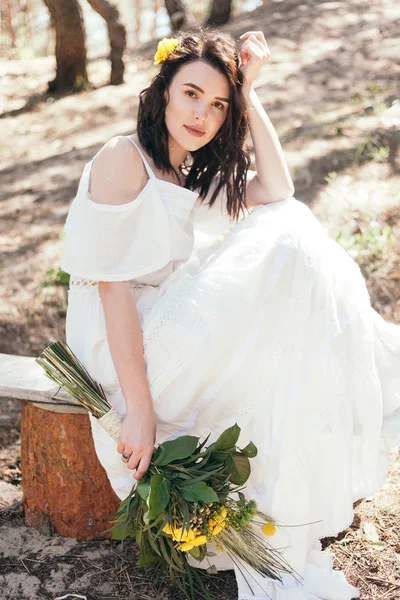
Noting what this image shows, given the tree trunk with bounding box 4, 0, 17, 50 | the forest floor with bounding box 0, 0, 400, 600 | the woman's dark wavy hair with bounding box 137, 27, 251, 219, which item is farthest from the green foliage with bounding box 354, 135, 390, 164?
the tree trunk with bounding box 4, 0, 17, 50

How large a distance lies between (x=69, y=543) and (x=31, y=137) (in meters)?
4.20

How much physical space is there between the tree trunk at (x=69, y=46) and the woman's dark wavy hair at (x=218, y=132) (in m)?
4.23

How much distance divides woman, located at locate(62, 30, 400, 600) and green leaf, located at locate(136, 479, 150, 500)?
0.09 feet

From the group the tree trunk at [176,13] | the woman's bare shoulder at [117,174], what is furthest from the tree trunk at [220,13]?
the woman's bare shoulder at [117,174]

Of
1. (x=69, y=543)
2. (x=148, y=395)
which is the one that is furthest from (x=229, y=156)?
(x=69, y=543)

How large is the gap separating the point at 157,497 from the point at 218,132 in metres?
1.24

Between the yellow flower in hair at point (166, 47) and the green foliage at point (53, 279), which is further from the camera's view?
the green foliage at point (53, 279)

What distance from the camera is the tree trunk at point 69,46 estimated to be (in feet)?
20.3

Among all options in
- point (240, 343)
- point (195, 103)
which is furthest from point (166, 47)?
point (240, 343)

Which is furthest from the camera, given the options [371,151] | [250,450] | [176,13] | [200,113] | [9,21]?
[9,21]

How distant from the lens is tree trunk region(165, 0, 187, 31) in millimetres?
7895

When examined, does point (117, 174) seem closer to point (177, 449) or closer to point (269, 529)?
point (177, 449)

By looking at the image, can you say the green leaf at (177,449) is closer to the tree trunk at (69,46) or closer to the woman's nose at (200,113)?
the woman's nose at (200,113)

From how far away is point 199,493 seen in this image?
6.23ft
